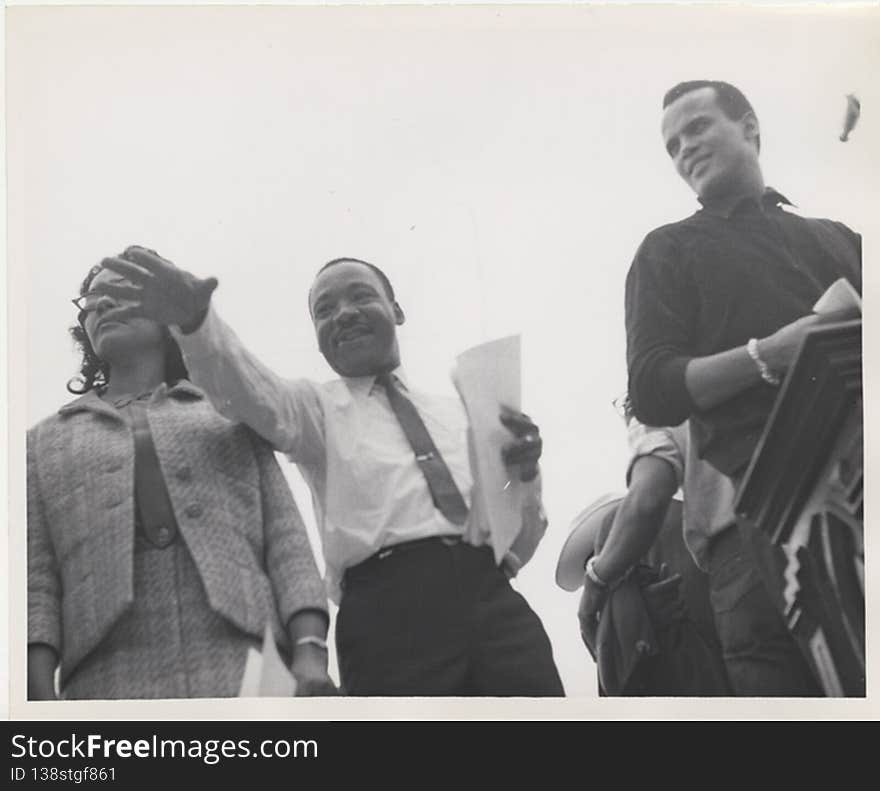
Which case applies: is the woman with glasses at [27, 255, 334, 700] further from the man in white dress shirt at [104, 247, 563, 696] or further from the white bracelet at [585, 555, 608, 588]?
the white bracelet at [585, 555, 608, 588]

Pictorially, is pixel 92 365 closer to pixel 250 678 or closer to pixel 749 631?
pixel 250 678

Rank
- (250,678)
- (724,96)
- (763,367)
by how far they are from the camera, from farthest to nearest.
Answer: (724,96) → (763,367) → (250,678)

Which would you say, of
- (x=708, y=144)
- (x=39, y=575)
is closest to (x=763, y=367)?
(x=708, y=144)

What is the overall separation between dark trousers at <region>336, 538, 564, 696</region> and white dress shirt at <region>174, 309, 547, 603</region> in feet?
0.17

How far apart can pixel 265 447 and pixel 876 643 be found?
5.21 feet

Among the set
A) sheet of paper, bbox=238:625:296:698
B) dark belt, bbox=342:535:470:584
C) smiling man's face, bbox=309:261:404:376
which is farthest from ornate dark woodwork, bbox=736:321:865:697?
sheet of paper, bbox=238:625:296:698

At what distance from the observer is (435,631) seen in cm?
389

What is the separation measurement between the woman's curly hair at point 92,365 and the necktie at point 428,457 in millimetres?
511

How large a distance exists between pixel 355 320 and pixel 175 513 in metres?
Answer: 0.66

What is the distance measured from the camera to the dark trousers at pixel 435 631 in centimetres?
388

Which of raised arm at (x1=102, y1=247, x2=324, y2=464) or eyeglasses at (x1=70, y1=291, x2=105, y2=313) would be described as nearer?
raised arm at (x1=102, y1=247, x2=324, y2=464)

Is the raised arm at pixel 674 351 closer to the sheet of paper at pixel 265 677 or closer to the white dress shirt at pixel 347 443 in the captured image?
the white dress shirt at pixel 347 443

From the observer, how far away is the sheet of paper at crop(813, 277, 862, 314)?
4.00 metres
